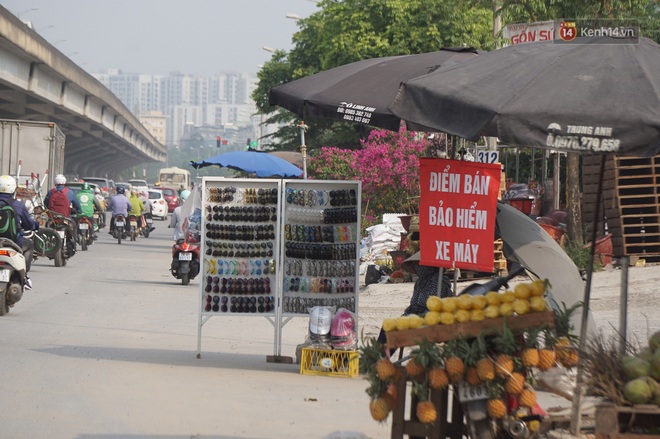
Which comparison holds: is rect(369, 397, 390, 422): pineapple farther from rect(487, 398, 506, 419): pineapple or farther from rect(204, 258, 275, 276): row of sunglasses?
rect(204, 258, 275, 276): row of sunglasses

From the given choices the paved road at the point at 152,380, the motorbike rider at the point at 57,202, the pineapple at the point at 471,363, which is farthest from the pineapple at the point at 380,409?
the motorbike rider at the point at 57,202

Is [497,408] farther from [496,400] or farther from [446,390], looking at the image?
[446,390]

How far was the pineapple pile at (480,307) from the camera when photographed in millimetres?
6426

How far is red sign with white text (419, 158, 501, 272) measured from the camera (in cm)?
798

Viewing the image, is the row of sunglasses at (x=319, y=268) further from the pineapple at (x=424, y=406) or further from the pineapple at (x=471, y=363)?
the pineapple at (x=471, y=363)

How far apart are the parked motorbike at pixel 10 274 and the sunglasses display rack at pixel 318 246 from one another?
4.95 m

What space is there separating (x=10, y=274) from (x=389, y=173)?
14646 millimetres

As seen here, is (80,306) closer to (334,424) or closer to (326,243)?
(326,243)

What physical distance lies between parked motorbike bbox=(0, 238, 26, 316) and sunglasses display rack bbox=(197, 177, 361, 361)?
4255 mm

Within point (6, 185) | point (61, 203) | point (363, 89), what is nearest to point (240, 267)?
point (363, 89)

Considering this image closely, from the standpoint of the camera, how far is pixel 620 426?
5.71m

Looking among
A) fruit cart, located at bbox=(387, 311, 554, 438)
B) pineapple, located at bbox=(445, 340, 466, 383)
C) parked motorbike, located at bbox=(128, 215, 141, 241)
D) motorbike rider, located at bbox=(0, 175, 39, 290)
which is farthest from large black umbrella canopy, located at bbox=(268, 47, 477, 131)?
parked motorbike, located at bbox=(128, 215, 141, 241)

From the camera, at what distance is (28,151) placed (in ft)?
105

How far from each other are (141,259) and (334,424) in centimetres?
2257
